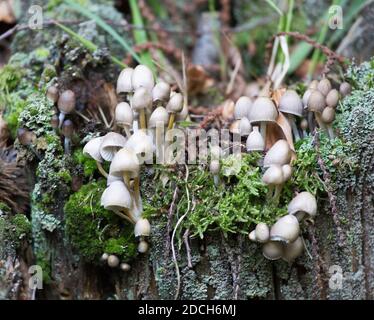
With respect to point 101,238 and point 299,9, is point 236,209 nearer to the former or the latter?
point 101,238

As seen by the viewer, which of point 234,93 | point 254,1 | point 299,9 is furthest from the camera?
point 254,1

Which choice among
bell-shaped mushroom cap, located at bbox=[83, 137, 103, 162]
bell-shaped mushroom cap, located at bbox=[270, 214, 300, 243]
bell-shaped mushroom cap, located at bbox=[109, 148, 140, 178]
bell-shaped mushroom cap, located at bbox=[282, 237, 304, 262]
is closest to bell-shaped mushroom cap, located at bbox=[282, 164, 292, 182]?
bell-shaped mushroom cap, located at bbox=[270, 214, 300, 243]

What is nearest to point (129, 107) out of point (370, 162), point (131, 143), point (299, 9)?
point (131, 143)

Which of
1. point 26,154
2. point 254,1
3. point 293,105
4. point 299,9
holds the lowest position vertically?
point 26,154

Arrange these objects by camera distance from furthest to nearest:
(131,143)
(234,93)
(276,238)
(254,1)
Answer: (254,1)
(234,93)
(131,143)
(276,238)

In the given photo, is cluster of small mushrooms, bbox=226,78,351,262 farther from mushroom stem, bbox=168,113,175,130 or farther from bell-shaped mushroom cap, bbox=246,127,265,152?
Answer: mushroom stem, bbox=168,113,175,130

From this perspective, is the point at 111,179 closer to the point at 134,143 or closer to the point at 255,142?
the point at 134,143

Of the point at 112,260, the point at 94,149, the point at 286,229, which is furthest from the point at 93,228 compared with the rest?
the point at 286,229
